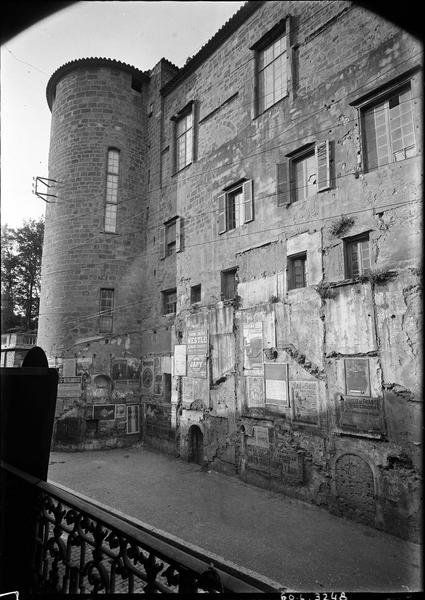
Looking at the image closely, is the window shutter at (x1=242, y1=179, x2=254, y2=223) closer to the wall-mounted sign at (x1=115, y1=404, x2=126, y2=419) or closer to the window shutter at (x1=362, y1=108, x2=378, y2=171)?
the window shutter at (x1=362, y1=108, x2=378, y2=171)

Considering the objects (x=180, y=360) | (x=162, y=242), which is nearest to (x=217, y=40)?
(x=162, y=242)

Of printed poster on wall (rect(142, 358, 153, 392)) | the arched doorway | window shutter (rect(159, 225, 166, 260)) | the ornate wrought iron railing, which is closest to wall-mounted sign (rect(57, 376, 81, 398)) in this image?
printed poster on wall (rect(142, 358, 153, 392))

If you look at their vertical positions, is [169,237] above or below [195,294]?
above

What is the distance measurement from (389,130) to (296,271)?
3.44 meters

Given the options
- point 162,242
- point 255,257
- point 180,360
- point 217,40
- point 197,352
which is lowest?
point 180,360

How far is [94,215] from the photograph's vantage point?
1384cm

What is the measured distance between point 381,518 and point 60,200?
13.6 metres

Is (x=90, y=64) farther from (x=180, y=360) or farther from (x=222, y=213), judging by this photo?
(x=180, y=360)

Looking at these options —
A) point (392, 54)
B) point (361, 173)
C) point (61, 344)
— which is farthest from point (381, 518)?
point (61, 344)

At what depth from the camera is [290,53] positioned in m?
8.87

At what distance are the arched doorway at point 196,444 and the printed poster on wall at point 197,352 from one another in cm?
170

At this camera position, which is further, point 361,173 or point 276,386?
point 276,386

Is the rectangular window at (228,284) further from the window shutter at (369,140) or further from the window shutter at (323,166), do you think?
the window shutter at (369,140)

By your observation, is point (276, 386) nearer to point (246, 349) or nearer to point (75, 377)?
point (246, 349)
